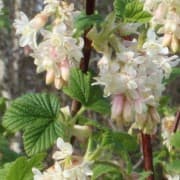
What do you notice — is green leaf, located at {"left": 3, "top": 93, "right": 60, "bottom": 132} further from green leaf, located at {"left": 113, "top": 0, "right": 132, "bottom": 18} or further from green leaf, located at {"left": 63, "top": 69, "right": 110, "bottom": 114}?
green leaf, located at {"left": 113, "top": 0, "right": 132, "bottom": 18}

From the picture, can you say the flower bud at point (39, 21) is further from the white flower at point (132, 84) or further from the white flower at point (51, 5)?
the white flower at point (132, 84)


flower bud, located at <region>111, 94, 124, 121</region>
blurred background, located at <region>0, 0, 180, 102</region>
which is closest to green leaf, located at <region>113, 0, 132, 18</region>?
flower bud, located at <region>111, 94, 124, 121</region>

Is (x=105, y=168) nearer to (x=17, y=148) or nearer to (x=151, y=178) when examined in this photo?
(x=151, y=178)

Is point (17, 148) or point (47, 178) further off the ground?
point (47, 178)

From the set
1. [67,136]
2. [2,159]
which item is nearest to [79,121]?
[67,136]

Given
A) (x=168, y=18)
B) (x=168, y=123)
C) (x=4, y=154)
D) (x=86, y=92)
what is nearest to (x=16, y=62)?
(x=168, y=123)

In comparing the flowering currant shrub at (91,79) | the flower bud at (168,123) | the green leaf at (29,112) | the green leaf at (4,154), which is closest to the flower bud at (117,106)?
the flowering currant shrub at (91,79)
